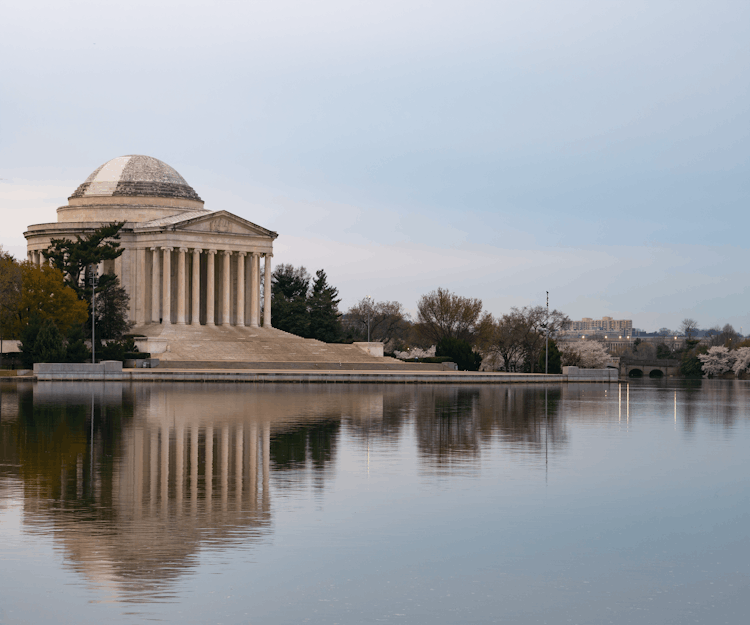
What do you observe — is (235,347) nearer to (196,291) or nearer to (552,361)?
(196,291)

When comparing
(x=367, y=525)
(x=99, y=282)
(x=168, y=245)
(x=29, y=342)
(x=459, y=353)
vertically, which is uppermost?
(x=168, y=245)

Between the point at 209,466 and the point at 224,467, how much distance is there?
1.19 ft

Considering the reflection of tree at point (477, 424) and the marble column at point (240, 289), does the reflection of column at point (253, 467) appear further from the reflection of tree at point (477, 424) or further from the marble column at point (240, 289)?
the marble column at point (240, 289)

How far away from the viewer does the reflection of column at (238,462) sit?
16.7 meters

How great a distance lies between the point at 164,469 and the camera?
20.1 m

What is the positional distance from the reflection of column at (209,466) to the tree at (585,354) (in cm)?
9598

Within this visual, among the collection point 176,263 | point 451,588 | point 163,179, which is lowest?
point 451,588

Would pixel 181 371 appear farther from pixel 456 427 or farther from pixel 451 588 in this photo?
pixel 451 588

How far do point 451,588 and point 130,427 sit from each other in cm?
1961

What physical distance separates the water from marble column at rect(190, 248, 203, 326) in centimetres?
6687

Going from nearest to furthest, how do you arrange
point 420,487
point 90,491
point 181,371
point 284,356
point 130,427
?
point 90,491 < point 420,487 < point 130,427 < point 181,371 < point 284,356

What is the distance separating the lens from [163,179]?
102875mm

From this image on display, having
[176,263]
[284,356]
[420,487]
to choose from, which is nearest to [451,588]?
[420,487]

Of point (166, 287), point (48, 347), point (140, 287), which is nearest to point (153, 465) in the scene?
point (48, 347)
